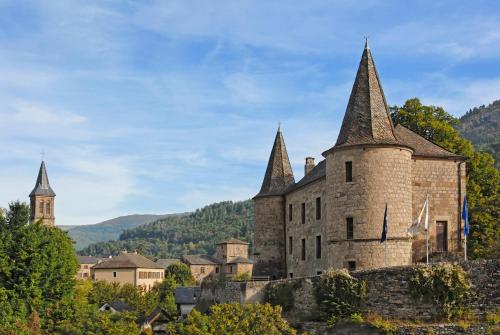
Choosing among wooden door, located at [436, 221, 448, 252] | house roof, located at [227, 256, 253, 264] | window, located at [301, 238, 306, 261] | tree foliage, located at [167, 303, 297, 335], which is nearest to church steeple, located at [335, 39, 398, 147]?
wooden door, located at [436, 221, 448, 252]

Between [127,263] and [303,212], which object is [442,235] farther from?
[127,263]

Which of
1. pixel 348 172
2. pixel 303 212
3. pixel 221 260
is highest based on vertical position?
pixel 348 172

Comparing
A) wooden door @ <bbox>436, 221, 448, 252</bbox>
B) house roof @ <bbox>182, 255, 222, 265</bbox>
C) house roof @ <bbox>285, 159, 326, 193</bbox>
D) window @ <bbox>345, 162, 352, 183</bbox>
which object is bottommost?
house roof @ <bbox>182, 255, 222, 265</bbox>

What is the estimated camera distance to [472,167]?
4459cm

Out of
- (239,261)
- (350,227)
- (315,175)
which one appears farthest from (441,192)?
(239,261)

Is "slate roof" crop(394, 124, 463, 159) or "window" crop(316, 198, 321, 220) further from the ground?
"slate roof" crop(394, 124, 463, 159)

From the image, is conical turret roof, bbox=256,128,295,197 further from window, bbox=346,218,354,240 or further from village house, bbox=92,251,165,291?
village house, bbox=92,251,165,291

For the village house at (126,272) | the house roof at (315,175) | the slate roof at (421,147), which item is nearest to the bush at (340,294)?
the slate roof at (421,147)

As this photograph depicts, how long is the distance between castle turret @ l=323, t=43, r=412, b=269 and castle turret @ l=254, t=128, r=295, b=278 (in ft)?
42.9

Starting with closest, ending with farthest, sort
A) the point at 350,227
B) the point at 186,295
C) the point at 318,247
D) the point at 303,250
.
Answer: the point at 350,227 → the point at 318,247 → the point at 303,250 → the point at 186,295

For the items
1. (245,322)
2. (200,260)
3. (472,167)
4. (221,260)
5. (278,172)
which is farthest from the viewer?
(221,260)

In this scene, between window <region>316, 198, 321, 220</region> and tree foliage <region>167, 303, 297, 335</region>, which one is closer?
tree foliage <region>167, 303, 297, 335</region>

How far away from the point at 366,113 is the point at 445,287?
11504 mm

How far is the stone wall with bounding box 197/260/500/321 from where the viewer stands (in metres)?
24.7
